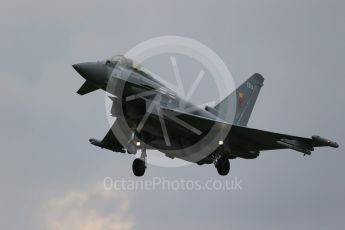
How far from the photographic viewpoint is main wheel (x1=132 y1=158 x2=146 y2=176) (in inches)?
1345

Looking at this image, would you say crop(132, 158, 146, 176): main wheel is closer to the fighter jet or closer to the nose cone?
the fighter jet

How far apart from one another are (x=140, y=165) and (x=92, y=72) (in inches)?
199

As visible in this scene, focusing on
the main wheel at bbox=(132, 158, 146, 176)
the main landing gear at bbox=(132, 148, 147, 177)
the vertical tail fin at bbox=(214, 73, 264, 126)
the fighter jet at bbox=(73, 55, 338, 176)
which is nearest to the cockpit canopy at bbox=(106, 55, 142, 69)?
the fighter jet at bbox=(73, 55, 338, 176)

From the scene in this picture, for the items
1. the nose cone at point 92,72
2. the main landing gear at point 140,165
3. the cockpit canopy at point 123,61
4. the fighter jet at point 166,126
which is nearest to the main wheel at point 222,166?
the fighter jet at point 166,126

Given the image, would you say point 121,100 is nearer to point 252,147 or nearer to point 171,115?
point 171,115

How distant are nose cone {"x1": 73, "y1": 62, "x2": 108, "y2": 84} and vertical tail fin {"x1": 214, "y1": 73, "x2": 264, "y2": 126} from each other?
730 cm

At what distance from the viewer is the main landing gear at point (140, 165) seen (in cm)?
3416

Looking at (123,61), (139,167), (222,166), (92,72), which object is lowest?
(139,167)

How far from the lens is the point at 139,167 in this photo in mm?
34156

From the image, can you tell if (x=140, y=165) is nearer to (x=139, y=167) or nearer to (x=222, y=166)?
(x=139, y=167)

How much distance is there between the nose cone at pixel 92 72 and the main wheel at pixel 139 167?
14.4 ft

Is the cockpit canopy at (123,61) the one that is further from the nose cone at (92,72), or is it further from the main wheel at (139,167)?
the main wheel at (139,167)

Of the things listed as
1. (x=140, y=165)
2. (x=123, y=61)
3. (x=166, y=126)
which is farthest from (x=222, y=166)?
(x=123, y=61)

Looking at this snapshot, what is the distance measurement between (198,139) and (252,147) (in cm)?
268
